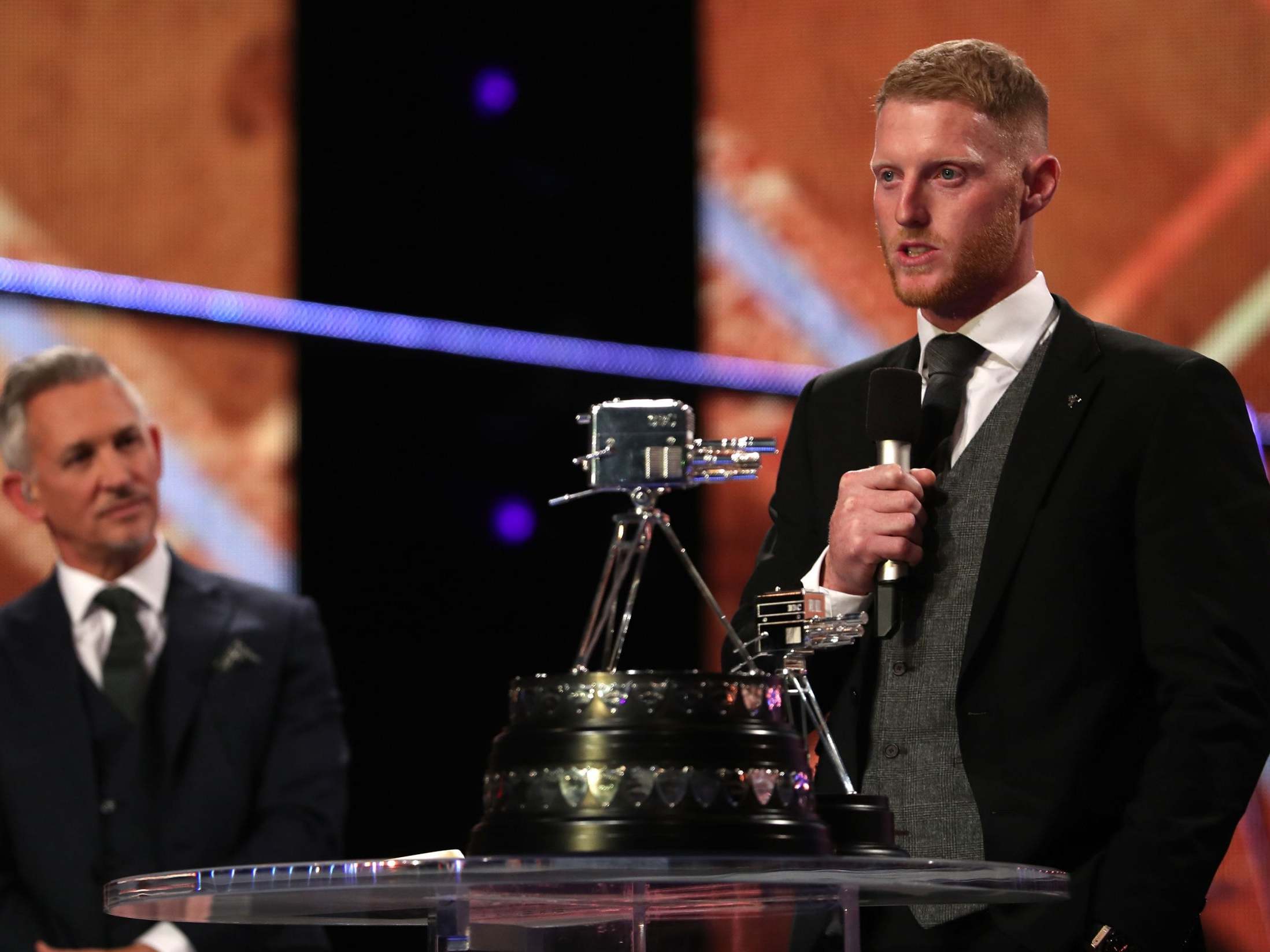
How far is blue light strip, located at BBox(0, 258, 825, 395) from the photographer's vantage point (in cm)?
404

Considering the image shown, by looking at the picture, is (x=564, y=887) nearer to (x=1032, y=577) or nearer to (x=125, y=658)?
(x=1032, y=577)

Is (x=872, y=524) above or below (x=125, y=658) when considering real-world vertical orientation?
above

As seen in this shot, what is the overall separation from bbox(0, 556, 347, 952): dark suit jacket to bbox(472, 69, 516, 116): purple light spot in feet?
4.34

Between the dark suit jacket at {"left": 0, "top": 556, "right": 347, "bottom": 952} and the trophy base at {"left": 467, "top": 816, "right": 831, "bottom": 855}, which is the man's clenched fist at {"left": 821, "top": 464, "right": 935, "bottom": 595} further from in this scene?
the dark suit jacket at {"left": 0, "top": 556, "right": 347, "bottom": 952}

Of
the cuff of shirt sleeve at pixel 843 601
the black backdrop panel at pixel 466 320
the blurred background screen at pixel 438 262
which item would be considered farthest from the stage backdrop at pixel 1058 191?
the cuff of shirt sleeve at pixel 843 601

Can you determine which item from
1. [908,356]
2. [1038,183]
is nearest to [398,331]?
[908,356]

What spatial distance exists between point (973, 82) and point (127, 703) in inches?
93.6

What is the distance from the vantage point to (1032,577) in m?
1.98

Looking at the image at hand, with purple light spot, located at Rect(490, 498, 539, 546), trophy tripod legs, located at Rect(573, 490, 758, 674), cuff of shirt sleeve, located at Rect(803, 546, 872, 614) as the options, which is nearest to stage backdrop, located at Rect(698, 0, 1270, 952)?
purple light spot, located at Rect(490, 498, 539, 546)

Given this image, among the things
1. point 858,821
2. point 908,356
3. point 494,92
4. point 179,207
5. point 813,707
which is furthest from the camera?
point 494,92

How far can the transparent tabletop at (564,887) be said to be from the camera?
4.02ft

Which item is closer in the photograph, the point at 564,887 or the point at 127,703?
the point at 564,887

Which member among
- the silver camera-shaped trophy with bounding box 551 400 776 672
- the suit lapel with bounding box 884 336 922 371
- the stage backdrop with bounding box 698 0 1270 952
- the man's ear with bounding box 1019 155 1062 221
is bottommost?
the silver camera-shaped trophy with bounding box 551 400 776 672

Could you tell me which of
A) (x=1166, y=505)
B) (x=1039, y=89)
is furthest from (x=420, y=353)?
(x=1166, y=505)
